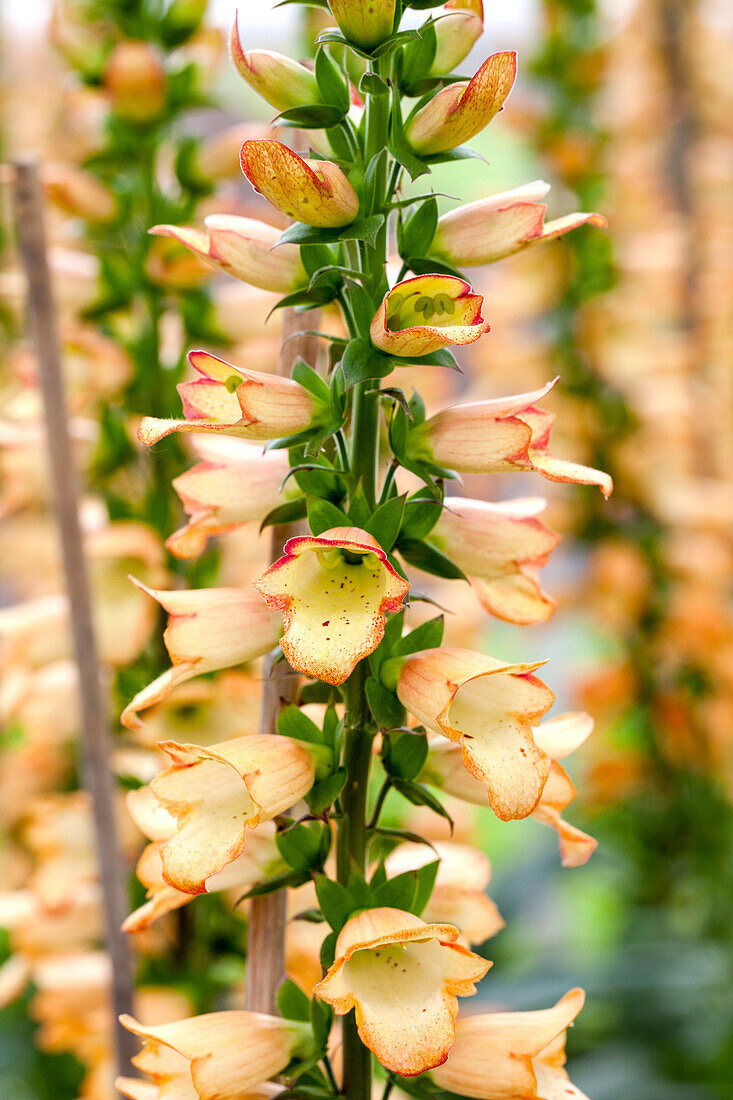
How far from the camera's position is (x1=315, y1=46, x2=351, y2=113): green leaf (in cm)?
46

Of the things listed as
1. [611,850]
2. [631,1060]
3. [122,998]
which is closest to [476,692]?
[122,998]

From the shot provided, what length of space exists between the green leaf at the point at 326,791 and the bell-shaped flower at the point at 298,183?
0.79 ft

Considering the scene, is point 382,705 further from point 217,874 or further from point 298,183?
point 298,183

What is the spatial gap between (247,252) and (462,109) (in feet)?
0.38

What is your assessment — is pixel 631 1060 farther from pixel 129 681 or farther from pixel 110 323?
pixel 110 323

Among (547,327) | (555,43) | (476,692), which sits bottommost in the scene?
(476,692)

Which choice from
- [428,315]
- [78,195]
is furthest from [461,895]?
[78,195]

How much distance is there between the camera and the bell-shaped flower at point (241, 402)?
0.44m

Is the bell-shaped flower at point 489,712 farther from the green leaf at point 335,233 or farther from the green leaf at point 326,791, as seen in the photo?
the green leaf at point 335,233

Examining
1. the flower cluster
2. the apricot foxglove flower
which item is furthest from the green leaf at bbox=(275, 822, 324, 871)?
the apricot foxglove flower

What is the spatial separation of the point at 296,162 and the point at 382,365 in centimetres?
9

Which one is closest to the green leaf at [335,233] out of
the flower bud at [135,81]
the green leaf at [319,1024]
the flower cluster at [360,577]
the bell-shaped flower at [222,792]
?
the flower cluster at [360,577]

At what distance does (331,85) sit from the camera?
46 cm

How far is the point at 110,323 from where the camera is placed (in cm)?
96
